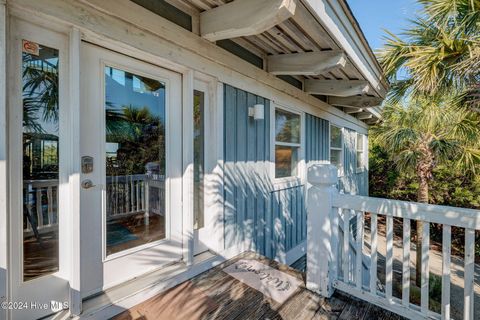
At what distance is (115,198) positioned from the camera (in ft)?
6.17

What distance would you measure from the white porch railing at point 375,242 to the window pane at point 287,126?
5.81 feet

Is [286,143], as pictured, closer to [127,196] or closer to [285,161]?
[285,161]

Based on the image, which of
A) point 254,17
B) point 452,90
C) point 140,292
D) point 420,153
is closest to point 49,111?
point 140,292

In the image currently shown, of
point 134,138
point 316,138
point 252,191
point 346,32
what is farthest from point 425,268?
point 316,138

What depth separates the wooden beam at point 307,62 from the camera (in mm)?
2469

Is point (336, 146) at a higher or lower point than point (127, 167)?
higher

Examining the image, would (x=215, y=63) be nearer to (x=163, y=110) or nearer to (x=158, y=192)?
(x=163, y=110)

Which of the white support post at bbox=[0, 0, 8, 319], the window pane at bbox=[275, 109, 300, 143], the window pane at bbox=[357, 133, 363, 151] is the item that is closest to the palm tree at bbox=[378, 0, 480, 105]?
the window pane at bbox=[275, 109, 300, 143]

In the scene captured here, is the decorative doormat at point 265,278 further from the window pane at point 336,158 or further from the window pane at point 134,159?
the window pane at point 336,158

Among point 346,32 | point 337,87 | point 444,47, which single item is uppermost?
point 444,47

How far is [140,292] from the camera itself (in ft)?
5.91

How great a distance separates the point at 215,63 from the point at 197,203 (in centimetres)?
141

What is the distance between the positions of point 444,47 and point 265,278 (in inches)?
137

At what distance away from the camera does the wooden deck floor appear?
5.55ft
